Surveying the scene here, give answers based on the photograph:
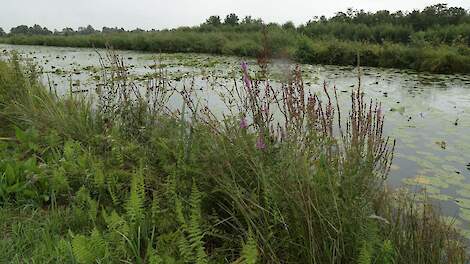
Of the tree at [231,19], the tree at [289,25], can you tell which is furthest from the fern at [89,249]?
the tree at [231,19]

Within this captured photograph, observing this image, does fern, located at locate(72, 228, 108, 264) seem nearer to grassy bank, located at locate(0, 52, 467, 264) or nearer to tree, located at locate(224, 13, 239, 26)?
grassy bank, located at locate(0, 52, 467, 264)

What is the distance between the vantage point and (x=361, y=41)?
23.0 metres

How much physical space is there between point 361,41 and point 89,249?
23264mm

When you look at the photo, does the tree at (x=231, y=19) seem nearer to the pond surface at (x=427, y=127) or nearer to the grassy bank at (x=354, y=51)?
the grassy bank at (x=354, y=51)

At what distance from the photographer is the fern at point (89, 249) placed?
6.09 ft

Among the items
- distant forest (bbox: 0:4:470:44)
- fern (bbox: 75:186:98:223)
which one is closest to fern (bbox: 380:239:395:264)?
fern (bbox: 75:186:98:223)

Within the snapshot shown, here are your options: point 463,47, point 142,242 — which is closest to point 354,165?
point 142,242

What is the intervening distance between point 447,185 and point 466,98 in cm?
587

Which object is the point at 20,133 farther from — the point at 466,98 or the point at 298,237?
the point at 466,98

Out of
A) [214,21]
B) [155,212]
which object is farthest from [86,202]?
[214,21]

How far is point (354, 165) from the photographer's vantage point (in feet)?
7.09

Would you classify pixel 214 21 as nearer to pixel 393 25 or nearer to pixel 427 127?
pixel 393 25

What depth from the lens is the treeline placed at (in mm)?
15525

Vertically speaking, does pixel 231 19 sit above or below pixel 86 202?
above
